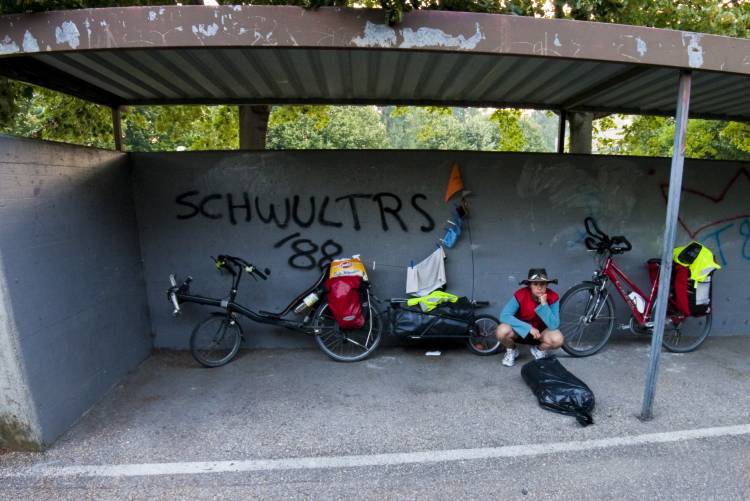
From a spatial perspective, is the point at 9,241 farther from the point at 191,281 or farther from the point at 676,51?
the point at 676,51

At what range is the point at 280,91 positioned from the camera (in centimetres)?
421

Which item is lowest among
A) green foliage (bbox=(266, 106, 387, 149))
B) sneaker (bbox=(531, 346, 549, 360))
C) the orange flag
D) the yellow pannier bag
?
sneaker (bbox=(531, 346, 549, 360))

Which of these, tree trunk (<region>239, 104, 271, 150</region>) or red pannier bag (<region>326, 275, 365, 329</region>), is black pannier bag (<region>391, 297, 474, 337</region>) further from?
tree trunk (<region>239, 104, 271, 150</region>)

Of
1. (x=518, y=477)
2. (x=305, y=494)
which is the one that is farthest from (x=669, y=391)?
(x=305, y=494)

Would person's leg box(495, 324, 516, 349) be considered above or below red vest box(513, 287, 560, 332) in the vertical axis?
below

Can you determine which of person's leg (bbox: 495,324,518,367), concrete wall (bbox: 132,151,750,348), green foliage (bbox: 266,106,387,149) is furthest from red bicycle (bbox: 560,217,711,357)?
green foliage (bbox: 266,106,387,149)

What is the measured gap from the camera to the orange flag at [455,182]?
455 cm

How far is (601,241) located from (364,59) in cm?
324

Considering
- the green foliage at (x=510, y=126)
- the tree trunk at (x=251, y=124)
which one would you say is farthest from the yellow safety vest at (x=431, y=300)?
the green foliage at (x=510, y=126)

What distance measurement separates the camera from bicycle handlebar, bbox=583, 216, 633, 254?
4.50m

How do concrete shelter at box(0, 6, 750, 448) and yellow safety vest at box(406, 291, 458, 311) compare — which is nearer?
concrete shelter at box(0, 6, 750, 448)

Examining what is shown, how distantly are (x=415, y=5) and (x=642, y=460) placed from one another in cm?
323

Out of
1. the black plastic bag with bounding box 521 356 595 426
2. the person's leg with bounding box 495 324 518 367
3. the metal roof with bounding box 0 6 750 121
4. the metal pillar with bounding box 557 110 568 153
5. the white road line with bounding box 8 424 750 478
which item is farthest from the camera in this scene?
the metal pillar with bounding box 557 110 568 153

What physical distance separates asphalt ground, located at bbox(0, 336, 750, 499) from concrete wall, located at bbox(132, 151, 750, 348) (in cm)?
96
